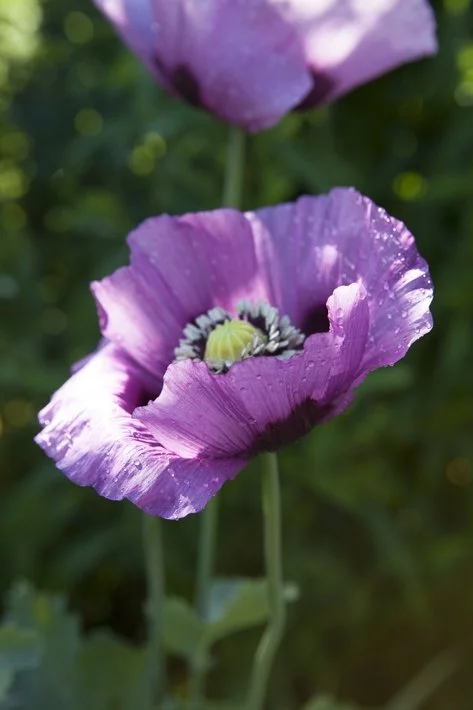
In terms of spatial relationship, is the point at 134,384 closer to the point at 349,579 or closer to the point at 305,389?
the point at 305,389

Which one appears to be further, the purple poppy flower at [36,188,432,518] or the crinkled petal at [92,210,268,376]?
the crinkled petal at [92,210,268,376]

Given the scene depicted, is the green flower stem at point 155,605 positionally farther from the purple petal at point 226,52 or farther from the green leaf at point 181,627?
the purple petal at point 226,52

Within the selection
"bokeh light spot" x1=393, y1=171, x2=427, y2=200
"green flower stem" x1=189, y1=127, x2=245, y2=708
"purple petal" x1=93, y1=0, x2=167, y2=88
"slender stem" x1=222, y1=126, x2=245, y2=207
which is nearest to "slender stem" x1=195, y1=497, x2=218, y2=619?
"green flower stem" x1=189, y1=127, x2=245, y2=708

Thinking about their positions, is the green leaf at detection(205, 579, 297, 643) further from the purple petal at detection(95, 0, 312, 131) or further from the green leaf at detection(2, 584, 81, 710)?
the purple petal at detection(95, 0, 312, 131)

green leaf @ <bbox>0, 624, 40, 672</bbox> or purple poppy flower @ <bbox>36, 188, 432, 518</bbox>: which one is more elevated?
purple poppy flower @ <bbox>36, 188, 432, 518</bbox>

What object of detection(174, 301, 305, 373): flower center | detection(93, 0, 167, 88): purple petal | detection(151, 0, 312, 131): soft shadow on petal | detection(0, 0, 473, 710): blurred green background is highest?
detection(93, 0, 167, 88): purple petal

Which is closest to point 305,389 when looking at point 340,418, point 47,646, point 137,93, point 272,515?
point 272,515
